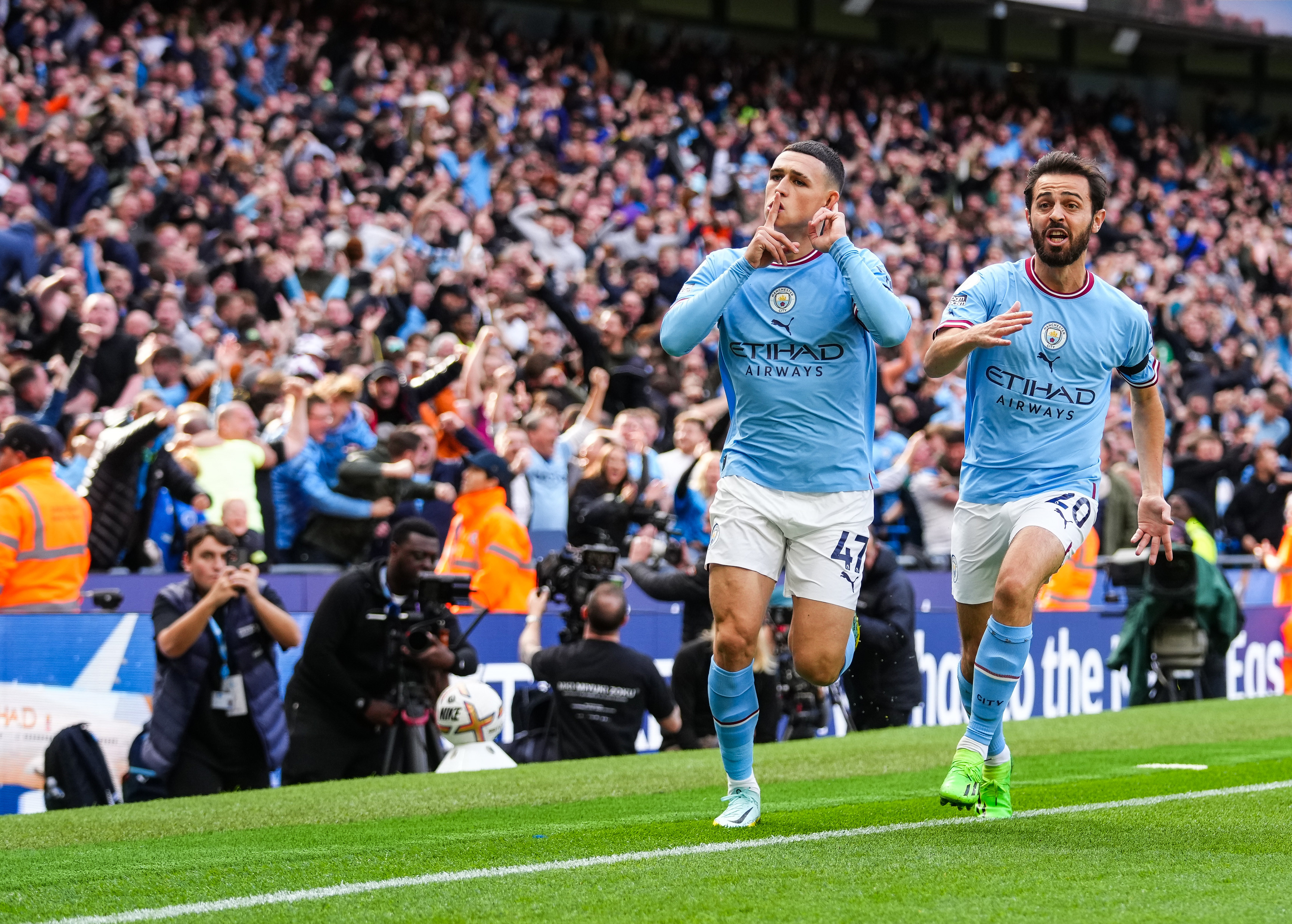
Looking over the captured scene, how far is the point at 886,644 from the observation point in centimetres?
1147

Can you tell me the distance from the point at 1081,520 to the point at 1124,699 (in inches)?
369

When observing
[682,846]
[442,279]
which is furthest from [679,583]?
[442,279]

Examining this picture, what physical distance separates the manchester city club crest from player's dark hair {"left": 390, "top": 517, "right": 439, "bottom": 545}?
4267mm

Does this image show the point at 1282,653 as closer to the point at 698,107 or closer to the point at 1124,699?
the point at 1124,699

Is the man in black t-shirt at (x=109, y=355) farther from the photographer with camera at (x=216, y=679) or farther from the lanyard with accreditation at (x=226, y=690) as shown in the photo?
the lanyard with accreditation at (x=226, y=690)

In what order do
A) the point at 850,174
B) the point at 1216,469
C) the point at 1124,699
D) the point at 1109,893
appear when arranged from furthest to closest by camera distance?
the point at 850,174
the point at 1216,469
the point at 1124,699
the point at 1109,893

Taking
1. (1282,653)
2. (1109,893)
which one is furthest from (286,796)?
(1282,653)

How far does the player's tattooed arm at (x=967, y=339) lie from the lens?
600 centimetres

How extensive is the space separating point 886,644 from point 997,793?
503 centimetres

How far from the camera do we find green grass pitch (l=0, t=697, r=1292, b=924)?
462 cm

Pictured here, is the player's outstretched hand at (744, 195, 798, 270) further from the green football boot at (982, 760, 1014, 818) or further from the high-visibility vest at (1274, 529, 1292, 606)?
the high-visibility vest at (1274, 529, 1292, 606)

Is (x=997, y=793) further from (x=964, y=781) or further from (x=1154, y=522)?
(x=1154, y=522)

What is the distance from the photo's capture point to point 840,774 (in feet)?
28.6

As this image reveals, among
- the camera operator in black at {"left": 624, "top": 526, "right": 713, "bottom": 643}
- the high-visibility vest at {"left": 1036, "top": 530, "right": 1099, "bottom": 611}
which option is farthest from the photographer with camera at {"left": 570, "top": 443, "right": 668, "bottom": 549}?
the high-visibility vest at {"left": 1036, "top": 530, "right": 1099, "bottom": 611}
